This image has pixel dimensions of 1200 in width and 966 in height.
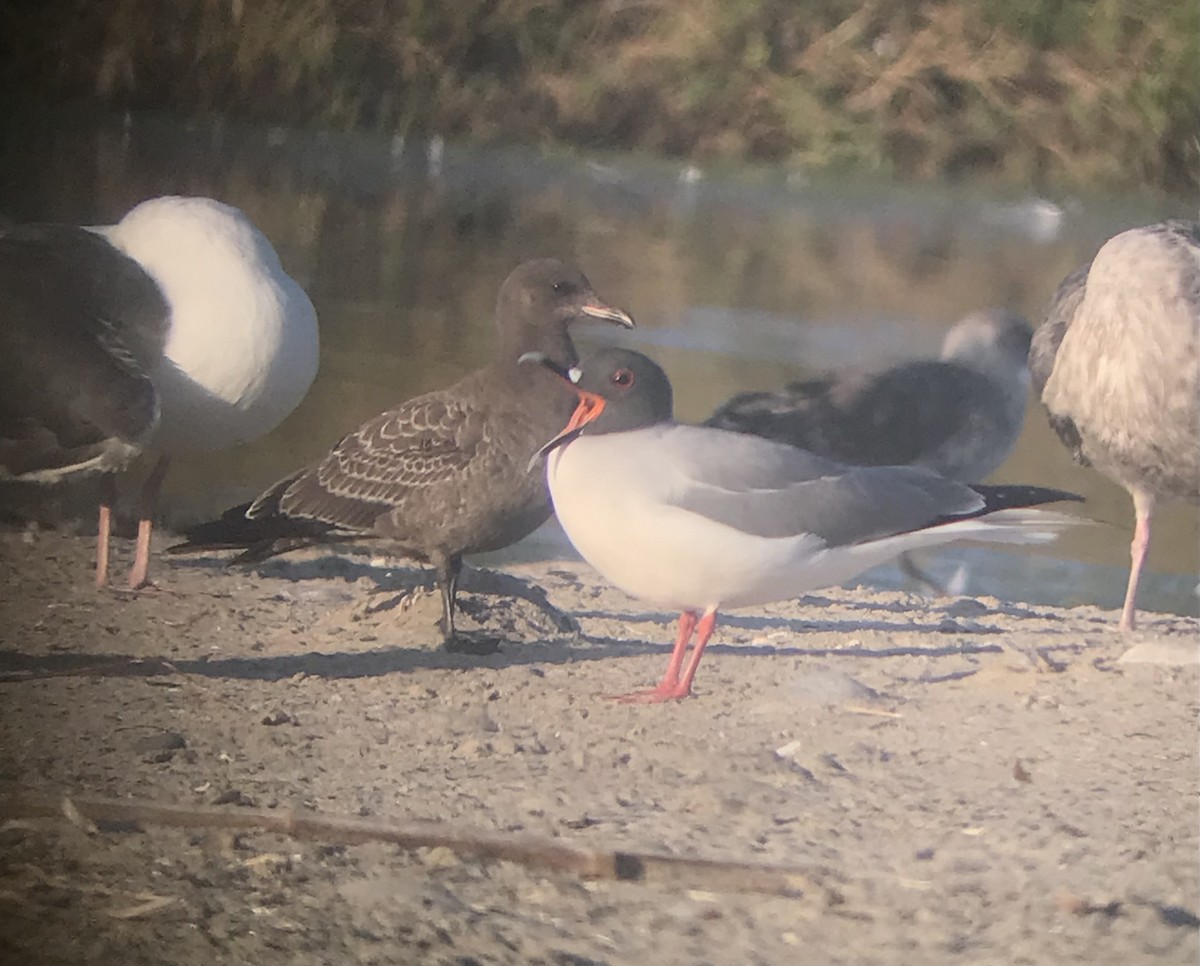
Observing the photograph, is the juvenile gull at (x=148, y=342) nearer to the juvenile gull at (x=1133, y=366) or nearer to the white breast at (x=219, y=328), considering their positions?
the white breast at (x=219, y=328)

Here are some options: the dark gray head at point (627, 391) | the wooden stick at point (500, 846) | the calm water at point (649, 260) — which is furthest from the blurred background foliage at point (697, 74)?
the wooden stick at point (500, 846)

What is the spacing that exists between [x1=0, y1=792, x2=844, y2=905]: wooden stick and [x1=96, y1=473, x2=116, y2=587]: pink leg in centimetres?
30

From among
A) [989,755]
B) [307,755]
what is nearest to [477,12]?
[307,755]

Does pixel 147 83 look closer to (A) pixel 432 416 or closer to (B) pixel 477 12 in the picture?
(B) pixel 477 12

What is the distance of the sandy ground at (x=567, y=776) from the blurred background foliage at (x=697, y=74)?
550 mm

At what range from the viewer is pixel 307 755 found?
191 cm

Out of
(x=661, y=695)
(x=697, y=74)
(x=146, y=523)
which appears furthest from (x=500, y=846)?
(x=697, y=74)

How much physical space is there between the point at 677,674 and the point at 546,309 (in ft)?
1.53

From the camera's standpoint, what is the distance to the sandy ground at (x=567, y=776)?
1.75m

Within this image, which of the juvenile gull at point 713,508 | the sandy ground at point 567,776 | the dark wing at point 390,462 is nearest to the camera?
the sandy ground at point 567,776

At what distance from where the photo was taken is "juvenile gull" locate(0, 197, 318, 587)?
2000 mm

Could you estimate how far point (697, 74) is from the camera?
2010 mm

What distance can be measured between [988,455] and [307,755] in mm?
890

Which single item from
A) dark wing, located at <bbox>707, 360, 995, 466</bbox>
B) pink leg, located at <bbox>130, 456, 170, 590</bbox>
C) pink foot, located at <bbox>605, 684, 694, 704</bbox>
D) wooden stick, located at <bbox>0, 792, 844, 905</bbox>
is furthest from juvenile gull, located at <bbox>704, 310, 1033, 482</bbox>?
pink leg, located at <bbox>130, 456, 170, 590</bbox>
